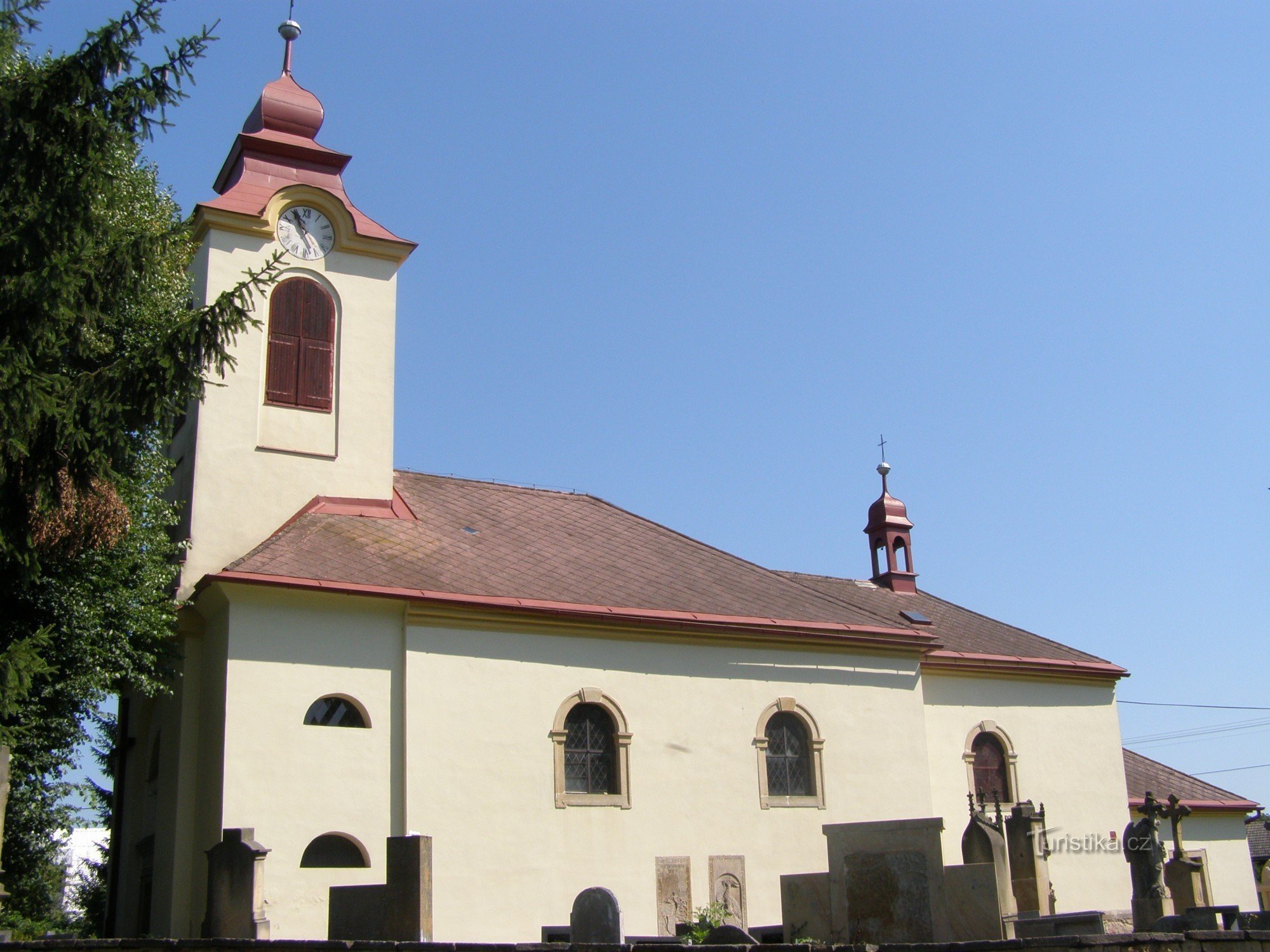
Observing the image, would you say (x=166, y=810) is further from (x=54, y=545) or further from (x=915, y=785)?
(x=915, y=785)

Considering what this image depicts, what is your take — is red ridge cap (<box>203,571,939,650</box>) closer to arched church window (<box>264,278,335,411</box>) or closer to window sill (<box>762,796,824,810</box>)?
window sill (<box>762,796,824,810</box>)

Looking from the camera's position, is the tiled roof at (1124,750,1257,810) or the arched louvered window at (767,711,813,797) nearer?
the arched louvered window at (767,711,813,797)

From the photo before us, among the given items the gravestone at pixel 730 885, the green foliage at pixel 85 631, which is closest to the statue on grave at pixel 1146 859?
the gravestone at pixel 730 885

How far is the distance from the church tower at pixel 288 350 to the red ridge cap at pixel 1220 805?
687 inches

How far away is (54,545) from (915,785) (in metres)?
12.8

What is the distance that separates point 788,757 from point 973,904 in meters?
8.19

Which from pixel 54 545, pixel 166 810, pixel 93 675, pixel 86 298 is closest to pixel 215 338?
pixel 86 298

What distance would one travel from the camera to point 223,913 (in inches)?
490

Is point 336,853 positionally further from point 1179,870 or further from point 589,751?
point 1179,870

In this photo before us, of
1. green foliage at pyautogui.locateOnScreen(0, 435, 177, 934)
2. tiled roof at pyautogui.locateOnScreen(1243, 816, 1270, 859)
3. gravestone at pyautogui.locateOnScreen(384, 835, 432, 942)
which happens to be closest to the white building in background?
green foliage at pyautogui.locateOnScreen(0, 435, 177, 934)

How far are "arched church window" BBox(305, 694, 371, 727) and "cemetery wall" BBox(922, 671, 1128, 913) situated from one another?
9.71m

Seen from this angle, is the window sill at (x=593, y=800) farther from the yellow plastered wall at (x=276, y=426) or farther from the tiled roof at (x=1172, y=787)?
the tiled roof at (x=1172, y=787)

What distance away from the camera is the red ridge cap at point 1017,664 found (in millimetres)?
21359

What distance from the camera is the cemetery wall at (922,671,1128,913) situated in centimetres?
2105
